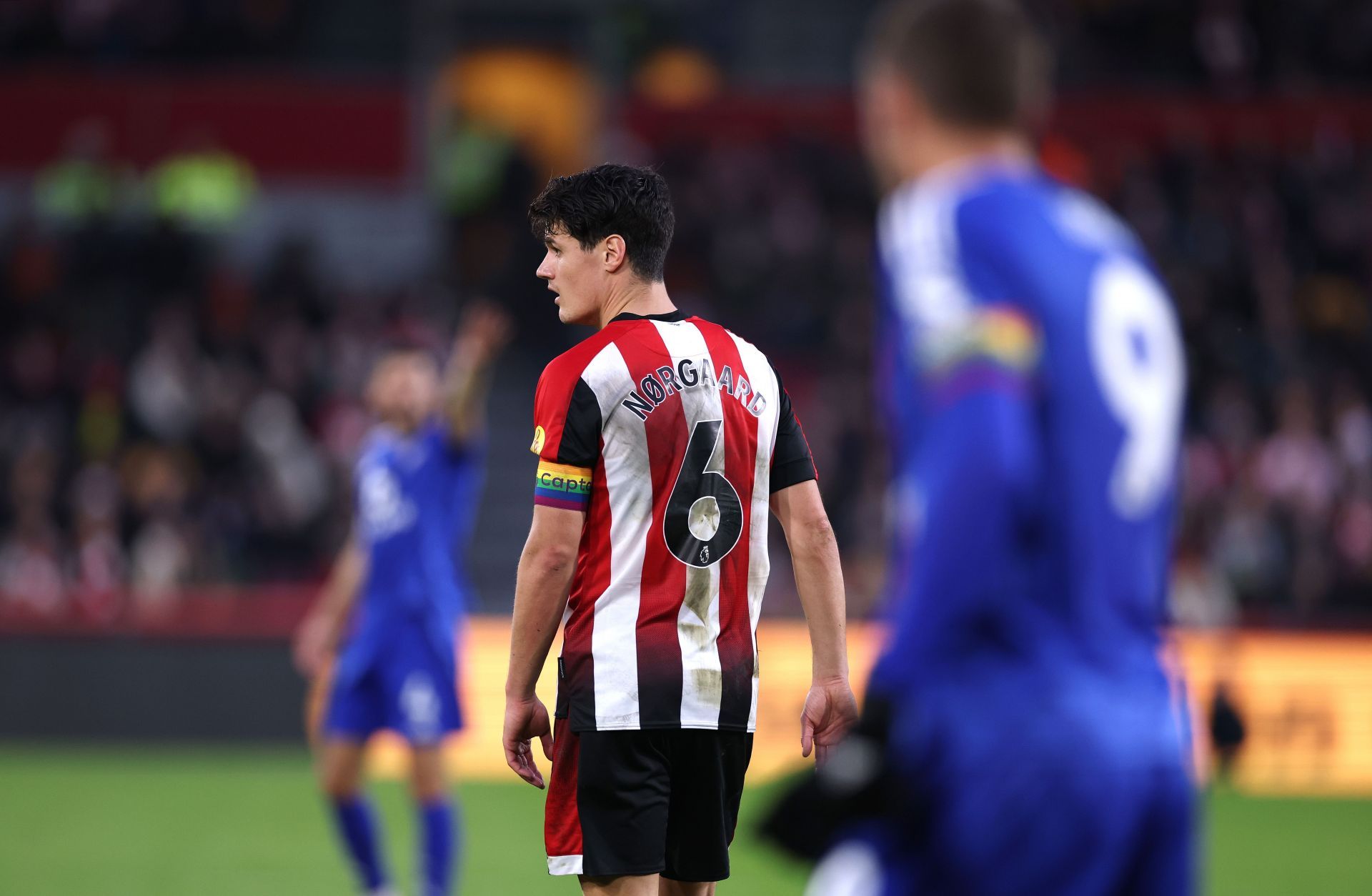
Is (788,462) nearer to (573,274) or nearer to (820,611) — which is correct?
(820,611)

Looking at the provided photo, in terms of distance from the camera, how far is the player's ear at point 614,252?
3.87 m

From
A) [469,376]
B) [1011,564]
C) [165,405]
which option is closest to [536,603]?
[1011,564]

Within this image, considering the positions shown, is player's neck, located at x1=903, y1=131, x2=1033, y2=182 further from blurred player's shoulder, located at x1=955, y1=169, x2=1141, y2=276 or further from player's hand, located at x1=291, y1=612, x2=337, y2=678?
player's hand, located at x1=291, y1=612, x2=337, y2=678

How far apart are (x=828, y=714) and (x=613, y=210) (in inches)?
49.8

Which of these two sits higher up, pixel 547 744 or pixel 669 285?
pixel 669 285

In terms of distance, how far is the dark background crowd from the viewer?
14.3 m

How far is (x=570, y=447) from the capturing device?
373cm

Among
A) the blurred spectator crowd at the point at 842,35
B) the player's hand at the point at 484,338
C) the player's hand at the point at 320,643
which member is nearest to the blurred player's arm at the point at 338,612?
the player's hand at the point at 320,643

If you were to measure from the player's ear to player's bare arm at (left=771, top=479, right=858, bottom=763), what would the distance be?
0.67 metres

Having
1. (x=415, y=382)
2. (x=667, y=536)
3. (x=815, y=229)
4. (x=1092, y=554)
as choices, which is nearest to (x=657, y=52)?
(x=815, y=229)

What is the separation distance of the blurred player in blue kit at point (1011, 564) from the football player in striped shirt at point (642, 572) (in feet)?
4.64

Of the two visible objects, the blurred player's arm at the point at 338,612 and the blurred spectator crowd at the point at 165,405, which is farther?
the blurred spectator crowd at the point at 165,405

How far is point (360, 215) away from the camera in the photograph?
778 inches

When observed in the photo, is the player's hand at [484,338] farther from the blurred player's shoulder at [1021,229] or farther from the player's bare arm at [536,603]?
the blurred player's shoulder at [1021,229]
